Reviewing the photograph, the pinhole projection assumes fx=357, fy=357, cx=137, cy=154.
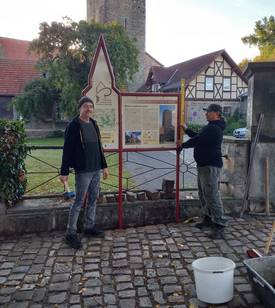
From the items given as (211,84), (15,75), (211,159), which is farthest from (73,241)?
(211,84)

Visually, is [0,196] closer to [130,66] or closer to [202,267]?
[202,267]

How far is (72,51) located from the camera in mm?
25328

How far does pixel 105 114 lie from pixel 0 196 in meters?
1.85

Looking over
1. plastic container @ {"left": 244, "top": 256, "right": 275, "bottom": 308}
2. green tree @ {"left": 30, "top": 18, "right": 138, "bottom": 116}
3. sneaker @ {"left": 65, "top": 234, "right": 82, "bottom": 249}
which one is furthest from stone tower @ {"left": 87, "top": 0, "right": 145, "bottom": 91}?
plastic container @ {"left": 244, "top": 256, "right": 275, "bottom": 308}

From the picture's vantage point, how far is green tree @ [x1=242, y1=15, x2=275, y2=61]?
2884 cm

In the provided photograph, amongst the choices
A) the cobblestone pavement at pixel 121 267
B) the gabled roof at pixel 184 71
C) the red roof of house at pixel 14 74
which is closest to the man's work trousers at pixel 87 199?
the cobblestone pavement at pixel 121 267

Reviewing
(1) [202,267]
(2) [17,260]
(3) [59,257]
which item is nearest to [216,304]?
(1) [202,267]

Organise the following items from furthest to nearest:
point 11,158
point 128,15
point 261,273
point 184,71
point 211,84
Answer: point 128,15
point 184,71
point 211,84
point 11,158
point 261,273

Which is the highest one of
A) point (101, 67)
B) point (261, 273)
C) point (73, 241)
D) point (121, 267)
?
point (101, 67)

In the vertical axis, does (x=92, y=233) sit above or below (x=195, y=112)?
below

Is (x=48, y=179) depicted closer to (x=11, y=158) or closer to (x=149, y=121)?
(x=11, y=158)

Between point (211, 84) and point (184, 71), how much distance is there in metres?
3.43

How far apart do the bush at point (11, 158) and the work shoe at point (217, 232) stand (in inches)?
111

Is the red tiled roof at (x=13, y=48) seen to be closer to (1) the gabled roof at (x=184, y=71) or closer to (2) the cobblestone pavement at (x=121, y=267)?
(1) the gabled roof at (x=184, y=71)
